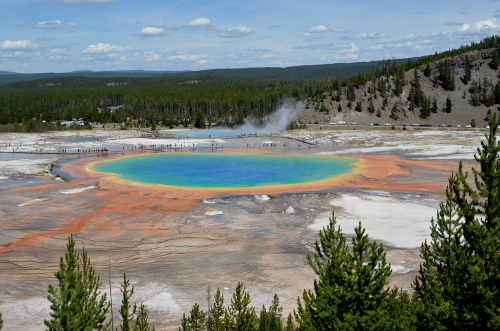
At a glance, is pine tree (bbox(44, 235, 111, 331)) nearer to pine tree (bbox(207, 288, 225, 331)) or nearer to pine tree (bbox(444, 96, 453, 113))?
pine tree (bbox(207, 288, 225, 331))

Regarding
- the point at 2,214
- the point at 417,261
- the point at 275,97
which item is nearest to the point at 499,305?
the point at 417,261

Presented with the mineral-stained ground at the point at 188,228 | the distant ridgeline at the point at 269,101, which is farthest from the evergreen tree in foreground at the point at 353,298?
the distant ridgeline at the point at 269,101

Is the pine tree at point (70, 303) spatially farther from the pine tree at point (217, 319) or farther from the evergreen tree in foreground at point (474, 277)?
Result: the evergreen tree in foreground at point (474, 277)

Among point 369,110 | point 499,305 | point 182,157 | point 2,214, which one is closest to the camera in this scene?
point 499,305

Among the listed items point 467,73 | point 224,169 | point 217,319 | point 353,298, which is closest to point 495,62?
point 467,73

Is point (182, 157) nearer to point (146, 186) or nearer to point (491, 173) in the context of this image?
point (146, 186)

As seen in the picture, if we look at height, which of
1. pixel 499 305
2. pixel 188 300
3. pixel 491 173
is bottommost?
pixel 188 300
